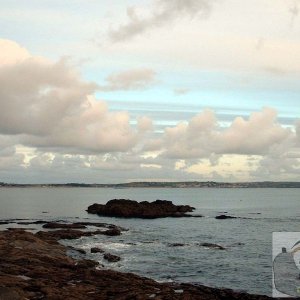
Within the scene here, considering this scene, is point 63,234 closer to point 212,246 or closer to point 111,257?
point 111,257

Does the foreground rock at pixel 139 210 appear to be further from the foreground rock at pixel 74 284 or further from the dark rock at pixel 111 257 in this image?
the foreground rock at pixel 74 284

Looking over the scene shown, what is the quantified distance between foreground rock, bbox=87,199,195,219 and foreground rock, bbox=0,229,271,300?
238 feet

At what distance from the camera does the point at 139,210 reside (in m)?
118

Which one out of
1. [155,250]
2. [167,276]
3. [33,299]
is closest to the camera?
[33,299]

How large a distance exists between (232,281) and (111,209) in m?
84.3

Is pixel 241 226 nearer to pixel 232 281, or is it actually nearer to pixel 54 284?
pixel 232 281

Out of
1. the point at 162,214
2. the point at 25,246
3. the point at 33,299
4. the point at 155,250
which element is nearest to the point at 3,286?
the point at 33,299

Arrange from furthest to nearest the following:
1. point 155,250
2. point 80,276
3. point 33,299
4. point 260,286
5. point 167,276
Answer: point 155,250 < point 167,276 < point 260,286 < point 80,276 < point 33,299

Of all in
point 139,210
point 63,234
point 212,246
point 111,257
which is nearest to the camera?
point 111,257

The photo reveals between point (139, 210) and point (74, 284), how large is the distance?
3336 inches

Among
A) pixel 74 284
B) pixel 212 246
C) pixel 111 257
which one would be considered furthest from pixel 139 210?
pixel 74 284

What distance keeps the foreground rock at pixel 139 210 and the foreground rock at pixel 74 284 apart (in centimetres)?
7245

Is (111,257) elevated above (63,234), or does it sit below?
above

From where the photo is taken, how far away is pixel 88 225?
88438 millimetres
